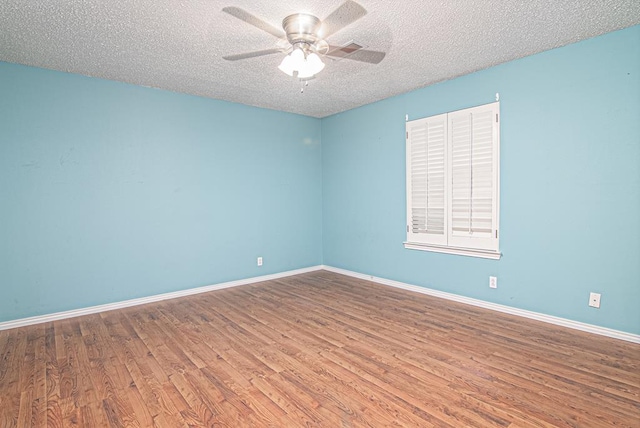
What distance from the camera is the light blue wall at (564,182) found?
2705 millimetres

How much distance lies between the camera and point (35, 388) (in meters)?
2.18

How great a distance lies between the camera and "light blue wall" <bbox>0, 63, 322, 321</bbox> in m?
3.28

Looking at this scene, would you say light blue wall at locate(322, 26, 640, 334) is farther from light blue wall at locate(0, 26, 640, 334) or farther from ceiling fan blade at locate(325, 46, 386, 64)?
ceiling fan blade at locate(325, 46, 386, 64)

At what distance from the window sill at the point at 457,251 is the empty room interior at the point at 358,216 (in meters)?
0.03

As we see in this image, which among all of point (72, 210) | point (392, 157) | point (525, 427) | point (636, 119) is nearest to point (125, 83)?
point (72, 210)

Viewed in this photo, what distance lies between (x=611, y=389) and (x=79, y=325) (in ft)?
14.6

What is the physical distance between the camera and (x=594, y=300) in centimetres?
287

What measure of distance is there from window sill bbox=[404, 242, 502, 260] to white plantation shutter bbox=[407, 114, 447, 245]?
7cm

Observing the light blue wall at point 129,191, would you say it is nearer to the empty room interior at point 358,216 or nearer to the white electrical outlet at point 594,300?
the empty room interior at point 358,216

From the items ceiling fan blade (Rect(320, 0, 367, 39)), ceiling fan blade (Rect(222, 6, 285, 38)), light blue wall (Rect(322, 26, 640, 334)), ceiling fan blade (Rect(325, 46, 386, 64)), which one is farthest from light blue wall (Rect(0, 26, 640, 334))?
ceiling fan blade (Rect(222, 6, 285, 38))

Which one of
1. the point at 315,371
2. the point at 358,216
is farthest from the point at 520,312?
the point at 358,216

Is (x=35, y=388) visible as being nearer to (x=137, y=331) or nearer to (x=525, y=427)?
(x=137, y=331)

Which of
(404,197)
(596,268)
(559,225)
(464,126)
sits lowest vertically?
(596,268)

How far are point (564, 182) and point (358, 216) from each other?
2.68 meters
